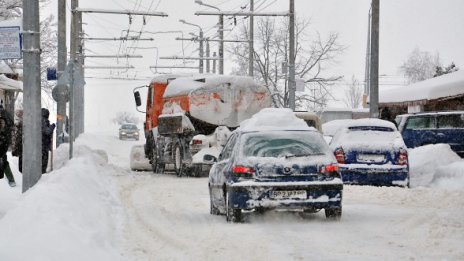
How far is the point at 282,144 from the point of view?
1181 cm

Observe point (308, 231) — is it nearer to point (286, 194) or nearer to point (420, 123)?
point (286, 194)

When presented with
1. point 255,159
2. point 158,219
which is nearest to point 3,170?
point 158,219

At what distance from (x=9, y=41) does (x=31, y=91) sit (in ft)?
2.89

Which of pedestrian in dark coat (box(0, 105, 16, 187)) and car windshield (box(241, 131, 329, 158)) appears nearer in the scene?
car windshield (box(241, 131, 329, 158))

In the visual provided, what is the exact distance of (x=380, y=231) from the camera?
10.4 metres

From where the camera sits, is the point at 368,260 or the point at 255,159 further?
the point at 255,159

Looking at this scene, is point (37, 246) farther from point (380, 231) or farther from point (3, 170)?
point (3, 170)

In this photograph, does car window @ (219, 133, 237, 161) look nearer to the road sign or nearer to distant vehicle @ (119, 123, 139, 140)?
the road sign

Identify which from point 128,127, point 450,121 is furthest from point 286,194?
point 128,127

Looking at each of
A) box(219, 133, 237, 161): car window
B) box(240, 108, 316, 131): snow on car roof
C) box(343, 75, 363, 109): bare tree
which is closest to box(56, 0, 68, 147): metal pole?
box(219, 133, 237, 161): car window

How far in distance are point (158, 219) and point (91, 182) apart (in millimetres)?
2842

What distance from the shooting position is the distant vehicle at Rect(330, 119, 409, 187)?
16.4 metres

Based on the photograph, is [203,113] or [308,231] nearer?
[308,231]

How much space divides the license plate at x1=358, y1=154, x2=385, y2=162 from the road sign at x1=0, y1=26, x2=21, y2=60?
7.57 meters
